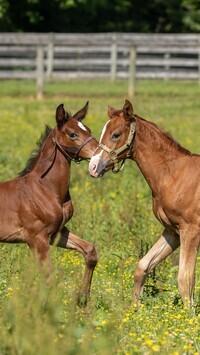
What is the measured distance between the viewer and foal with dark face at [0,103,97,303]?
8.60 m

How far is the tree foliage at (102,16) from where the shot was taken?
38.7 metres

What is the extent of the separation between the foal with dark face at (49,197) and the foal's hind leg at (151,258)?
384 millimetres

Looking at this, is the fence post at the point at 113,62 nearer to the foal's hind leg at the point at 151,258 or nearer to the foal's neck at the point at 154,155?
the foal's neck at the point at 154,155

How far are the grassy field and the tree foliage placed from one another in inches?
650

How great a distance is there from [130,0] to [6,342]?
121 ft

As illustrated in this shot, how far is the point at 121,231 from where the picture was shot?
1112cm

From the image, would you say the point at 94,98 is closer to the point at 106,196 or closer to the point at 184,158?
the point at 106,196

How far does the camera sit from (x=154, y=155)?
8656mm

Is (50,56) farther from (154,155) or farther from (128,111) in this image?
(128,111)

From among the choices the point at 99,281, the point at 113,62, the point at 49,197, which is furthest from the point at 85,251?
the point at 113,62

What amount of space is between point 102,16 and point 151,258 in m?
33.8

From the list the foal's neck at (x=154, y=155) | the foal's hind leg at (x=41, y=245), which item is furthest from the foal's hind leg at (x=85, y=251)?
the foal's neck at (x=154, y=155)

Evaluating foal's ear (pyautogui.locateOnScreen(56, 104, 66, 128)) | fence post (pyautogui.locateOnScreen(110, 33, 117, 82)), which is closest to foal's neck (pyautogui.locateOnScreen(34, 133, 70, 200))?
foal's ear (pyautogui.locateOnScreen(56, 104, 66, 128))

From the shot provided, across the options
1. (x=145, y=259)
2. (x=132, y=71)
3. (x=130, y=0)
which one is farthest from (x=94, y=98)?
(x=145, y=259)
